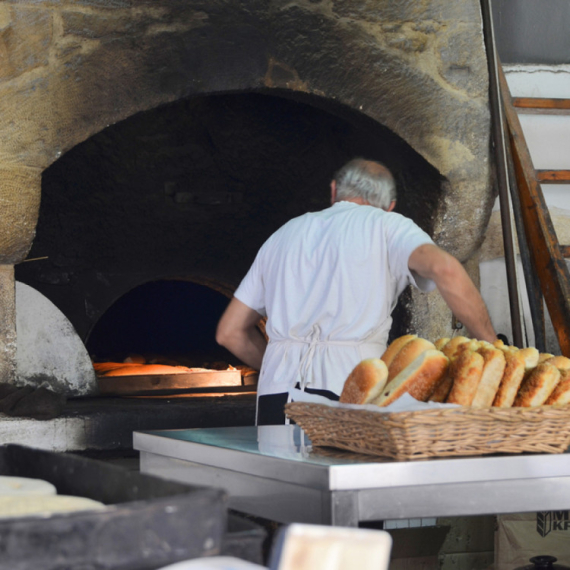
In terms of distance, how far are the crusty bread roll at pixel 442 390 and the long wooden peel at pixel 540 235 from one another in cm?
176

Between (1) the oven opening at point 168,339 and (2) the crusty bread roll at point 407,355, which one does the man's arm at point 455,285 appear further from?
(1) the oven opening at point 168,339

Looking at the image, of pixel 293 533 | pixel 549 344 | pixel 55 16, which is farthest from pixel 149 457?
pixel 549 344

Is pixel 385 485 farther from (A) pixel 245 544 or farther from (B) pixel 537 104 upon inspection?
(B) pixel 537 104

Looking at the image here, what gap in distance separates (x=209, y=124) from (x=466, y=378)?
318 cm

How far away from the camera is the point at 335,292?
2.09 metres

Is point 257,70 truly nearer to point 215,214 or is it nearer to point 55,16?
point 55,16

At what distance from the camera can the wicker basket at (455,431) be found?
1.09 m

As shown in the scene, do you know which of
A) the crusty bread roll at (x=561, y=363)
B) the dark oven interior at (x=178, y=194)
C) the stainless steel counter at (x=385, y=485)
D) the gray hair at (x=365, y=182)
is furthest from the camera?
the dark oven interior at (x=178, y=194)

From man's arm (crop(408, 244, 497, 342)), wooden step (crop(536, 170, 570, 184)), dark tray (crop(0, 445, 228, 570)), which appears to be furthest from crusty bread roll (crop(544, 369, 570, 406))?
wooden step (crop(536, 170, 570, 184))

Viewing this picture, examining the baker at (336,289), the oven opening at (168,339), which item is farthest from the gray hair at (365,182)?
the oven opening at (168,339)

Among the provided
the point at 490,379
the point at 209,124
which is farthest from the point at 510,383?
the point at 209,124

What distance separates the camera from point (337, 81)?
9.80 ft

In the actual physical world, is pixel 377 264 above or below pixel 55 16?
below

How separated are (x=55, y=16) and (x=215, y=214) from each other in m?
1.89
